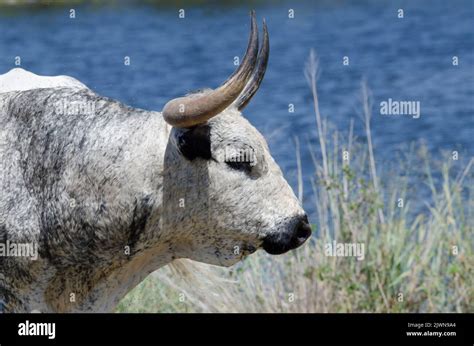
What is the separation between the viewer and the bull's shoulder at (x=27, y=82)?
687cm

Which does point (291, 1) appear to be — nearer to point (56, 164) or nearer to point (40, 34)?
point (40, 34)

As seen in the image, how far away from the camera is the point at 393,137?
66.2ft

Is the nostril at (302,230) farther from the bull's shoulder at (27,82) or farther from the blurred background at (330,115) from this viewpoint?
the bull's shoulder at (27,82)

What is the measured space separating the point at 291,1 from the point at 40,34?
7.42 m

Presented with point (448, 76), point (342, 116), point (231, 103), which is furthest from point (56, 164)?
point (448, 76)

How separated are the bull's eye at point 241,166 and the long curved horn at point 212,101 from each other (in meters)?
0.26

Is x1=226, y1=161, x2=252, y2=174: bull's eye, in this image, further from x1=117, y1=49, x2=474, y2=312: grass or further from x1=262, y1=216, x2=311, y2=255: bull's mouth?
x1=117, y1=49, x2=474, y2=312: grass

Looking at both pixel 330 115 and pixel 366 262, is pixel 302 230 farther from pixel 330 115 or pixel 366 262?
pixel 330 115

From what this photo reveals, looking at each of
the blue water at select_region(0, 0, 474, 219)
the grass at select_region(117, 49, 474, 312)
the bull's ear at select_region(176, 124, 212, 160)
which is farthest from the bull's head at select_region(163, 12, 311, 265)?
the blue water at select_region(0, 0, 474, 219)

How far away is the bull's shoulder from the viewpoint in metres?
6.87

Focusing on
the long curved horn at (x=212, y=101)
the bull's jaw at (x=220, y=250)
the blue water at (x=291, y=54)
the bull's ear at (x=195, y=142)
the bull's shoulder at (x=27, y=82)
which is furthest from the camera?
the blue water at (x=291, y=54)

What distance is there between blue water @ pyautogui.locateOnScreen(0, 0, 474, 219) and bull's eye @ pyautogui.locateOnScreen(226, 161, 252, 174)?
9190mm

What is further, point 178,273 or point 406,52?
point 406,52

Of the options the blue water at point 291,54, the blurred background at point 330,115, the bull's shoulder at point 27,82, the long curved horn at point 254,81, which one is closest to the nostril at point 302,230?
the long curved horn at point 254,81
